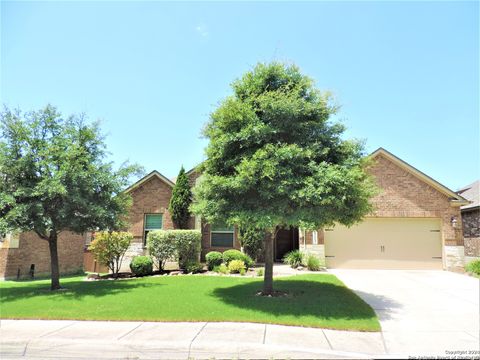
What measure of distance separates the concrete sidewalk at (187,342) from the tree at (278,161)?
8.22 ft

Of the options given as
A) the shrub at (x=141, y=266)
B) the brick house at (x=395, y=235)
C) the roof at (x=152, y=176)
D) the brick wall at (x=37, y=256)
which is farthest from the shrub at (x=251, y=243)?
the brick wall at (x=37, y=256)

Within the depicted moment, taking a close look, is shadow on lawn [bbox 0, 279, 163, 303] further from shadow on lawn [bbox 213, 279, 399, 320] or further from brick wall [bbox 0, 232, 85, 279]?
brick wall [bbox 0, 232, 85, 279]

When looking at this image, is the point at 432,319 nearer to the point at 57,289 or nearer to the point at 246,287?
the point at 246,287

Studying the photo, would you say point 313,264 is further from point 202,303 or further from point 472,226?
point 472,226

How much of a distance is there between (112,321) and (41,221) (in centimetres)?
513

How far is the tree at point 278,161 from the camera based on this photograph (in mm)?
7996

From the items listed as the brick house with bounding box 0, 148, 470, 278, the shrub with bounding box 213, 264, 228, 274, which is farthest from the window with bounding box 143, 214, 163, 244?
the shrub with bounding box 213, 264, 228, 274

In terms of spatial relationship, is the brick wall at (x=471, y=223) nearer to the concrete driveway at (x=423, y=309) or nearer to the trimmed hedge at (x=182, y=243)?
the concrete driveway at (x=423, y=309)

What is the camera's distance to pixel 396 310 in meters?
8.34

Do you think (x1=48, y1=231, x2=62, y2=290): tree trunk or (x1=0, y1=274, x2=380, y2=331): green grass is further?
(x1=48, y1=231, x2=62, y2=290): tree trunk

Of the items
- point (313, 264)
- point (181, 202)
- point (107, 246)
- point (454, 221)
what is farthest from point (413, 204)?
point (107, 246)

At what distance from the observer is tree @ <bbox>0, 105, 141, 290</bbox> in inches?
409

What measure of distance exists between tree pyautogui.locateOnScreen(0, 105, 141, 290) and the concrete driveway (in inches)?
360

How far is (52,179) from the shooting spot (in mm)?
10391
